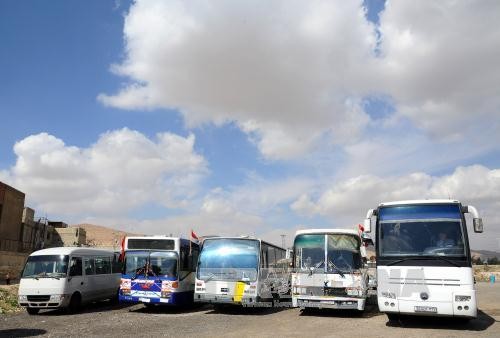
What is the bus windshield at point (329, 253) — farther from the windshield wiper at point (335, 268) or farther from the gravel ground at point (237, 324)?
the gravel ground at point (237, 324)

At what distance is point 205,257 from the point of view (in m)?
16.8

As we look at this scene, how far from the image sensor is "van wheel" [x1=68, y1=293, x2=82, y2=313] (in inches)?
648

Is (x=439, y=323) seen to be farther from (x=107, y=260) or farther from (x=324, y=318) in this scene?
(x=107, y=260)

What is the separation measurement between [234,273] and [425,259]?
6899 millimetres

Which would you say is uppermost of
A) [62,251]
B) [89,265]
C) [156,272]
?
[62,251]

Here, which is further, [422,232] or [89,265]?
[89,265]

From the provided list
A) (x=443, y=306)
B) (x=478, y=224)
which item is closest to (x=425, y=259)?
(x=443, y=306)

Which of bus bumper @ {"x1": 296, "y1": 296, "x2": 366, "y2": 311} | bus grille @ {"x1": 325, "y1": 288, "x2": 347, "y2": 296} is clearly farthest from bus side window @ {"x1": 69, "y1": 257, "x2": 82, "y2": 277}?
bus grille @ {"x1": 325, "y1": 288, "x2": 347, "y2": 296}

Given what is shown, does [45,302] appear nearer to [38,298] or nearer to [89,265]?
[38,298]

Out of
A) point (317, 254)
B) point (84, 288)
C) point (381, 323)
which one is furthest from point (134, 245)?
point (381, 323)

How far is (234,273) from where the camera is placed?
1623 cm

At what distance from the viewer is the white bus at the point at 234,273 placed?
52.3ft

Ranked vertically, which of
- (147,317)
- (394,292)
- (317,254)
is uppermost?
(317,254)

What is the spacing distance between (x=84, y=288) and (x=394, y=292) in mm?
11562
